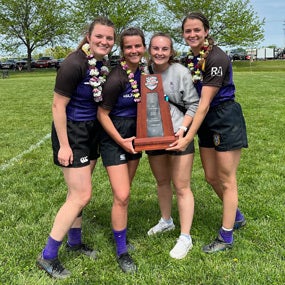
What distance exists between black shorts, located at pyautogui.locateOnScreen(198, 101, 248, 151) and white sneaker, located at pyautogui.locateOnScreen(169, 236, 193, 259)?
0.91m

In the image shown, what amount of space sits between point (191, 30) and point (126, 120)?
3.00 ft

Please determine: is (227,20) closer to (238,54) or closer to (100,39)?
(238,54)

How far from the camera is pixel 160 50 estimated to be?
10.4 ft

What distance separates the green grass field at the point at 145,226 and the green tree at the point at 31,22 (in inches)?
1599

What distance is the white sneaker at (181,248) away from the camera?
11.2 ft

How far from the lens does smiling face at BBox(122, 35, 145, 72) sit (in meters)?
3.07

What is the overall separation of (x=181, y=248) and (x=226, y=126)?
1.18 m

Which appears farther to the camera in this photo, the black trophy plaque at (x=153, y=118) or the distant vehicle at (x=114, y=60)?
the distant vehicle at (x=114, y=60)

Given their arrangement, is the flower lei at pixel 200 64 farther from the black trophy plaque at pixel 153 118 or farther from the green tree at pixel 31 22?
the green tree at pixel 31 22

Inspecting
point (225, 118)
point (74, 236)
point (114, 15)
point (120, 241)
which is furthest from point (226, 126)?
point (114, 15)

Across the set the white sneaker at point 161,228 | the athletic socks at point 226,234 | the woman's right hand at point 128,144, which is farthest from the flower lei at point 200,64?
the white sneaker at point 161,228

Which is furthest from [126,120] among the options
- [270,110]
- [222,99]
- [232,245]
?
[270,110]

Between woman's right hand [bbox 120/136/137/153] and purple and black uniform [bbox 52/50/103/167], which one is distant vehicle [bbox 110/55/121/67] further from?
woman's right hand [bbox 120/136/137/153]

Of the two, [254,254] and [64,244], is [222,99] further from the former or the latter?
[64,244]
